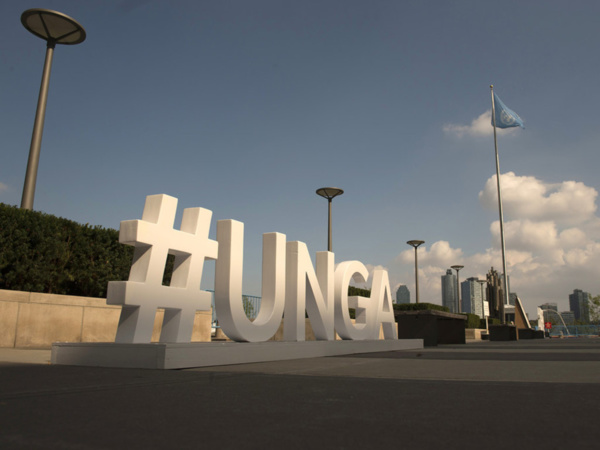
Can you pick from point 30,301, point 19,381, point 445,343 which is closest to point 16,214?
point 30,301

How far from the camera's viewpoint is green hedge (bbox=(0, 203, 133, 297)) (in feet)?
37.6

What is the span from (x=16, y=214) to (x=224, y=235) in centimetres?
589

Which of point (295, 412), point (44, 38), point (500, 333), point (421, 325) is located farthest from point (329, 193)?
point (295, 412)

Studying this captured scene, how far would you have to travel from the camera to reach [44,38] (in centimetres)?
1446

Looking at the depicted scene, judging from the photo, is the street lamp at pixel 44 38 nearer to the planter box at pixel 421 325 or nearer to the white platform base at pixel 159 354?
the white platform base at pixel 159 354

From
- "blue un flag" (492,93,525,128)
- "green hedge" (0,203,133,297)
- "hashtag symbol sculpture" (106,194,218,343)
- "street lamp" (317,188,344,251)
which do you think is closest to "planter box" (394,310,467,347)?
"street lamp" (317,188,344,251)

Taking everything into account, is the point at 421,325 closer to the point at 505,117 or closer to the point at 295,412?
the point at 295,412

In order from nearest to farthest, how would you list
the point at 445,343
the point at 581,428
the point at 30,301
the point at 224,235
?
1. the point at 581,428
2. the point at 224,235
3. the point at 30,301
4. the point at 445,343

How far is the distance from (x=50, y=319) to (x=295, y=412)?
9.99 meters

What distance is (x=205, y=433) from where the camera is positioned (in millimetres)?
2707

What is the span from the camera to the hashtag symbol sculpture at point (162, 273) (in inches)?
288

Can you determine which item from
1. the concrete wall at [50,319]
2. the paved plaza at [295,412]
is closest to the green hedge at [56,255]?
the concrete wall at [50,319]

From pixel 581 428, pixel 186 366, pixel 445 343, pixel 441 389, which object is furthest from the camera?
pixel 445 343

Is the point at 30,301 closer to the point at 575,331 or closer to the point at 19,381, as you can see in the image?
the point at 19,381
